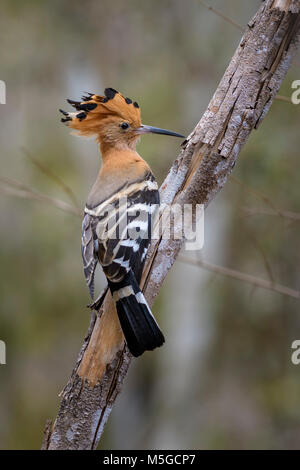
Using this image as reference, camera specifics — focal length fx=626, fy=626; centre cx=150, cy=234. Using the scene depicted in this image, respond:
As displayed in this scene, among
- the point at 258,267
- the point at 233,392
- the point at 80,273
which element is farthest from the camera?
the point at 80,273

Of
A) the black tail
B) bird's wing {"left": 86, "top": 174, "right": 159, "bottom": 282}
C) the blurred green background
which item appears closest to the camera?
the black tail

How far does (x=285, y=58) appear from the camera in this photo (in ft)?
8.22

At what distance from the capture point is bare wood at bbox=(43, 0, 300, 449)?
242 cm

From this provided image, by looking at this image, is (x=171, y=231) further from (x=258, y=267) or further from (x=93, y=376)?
(x=258, y=267)

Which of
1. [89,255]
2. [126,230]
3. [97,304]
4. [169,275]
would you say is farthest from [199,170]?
[169,275]

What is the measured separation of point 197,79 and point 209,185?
16.0 ft

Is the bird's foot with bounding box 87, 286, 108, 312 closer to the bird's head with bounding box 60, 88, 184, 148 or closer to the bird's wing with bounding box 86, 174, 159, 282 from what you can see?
the bird's wing with bounding box 86, 174, 159, 282

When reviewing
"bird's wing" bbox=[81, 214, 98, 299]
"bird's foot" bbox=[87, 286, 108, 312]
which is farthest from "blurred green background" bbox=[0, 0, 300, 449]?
"bird's foot" bbox=[87, 286, 108, 312]

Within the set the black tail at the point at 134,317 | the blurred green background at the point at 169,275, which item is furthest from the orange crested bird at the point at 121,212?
the blurred green background at the point at 169,275

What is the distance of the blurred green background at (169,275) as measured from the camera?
634cm

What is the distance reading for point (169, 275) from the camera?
7.43 metres

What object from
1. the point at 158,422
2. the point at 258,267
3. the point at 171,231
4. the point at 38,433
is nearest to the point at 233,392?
the point at 158,422

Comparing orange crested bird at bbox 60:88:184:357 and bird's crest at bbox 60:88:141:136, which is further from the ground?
bird's crest at bbox 60:88:141:136

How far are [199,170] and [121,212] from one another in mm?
423
